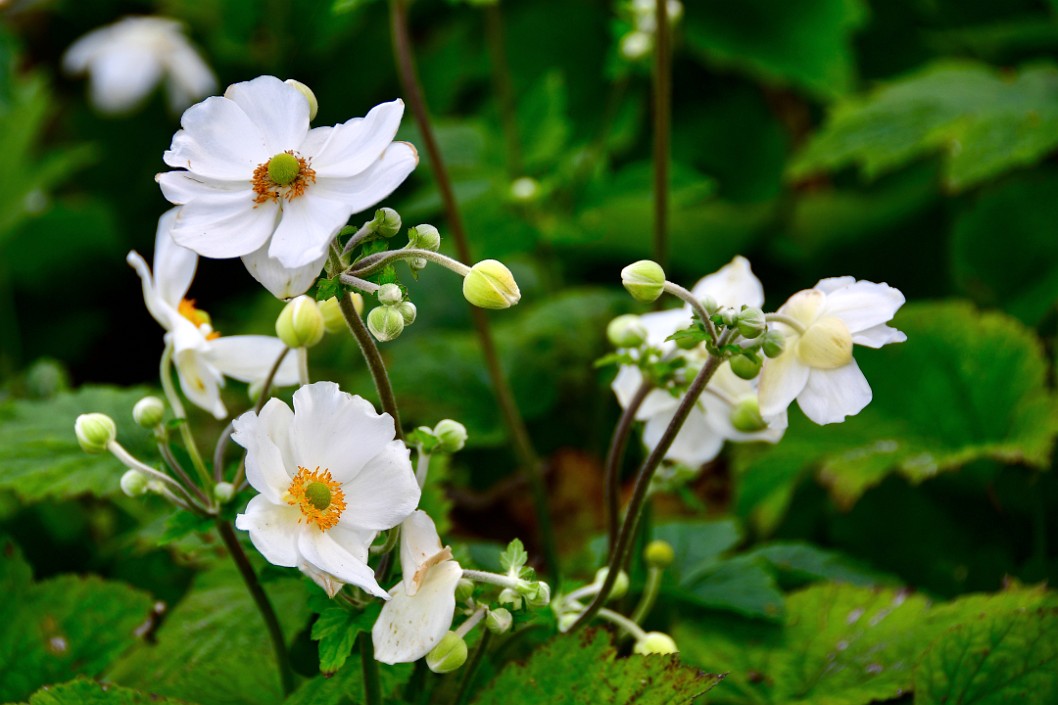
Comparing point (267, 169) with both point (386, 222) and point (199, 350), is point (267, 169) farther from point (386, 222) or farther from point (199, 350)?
point (199, 350)

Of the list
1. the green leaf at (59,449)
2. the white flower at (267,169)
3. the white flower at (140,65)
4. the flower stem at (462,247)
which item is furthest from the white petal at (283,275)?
the white flower at (140,65)

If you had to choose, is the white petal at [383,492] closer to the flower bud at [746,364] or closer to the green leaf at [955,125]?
the flower bud at [746,364]

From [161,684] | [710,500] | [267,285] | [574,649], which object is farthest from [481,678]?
[710,500]

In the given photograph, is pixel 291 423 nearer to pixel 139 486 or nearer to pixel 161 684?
pixel 139 486

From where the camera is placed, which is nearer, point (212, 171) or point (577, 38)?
point (212, 171)

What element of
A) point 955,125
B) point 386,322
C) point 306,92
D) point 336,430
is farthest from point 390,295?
point 955,125

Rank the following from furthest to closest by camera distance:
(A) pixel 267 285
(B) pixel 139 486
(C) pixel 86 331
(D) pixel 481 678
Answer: (C) pixel 86 331, (D) pixel 481 678, (B) pixel 139 486, (A) pixel 267 285
